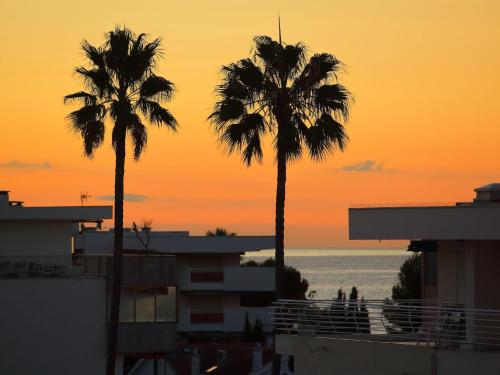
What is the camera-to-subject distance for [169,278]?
173ft

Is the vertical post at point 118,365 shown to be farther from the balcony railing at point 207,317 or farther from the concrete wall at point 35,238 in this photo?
the balcony railing at point 207,317

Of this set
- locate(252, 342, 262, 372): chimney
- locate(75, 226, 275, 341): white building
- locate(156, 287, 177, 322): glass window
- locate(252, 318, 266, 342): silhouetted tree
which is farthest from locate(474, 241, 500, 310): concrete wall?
locate(75, 226, 275, 341): white building

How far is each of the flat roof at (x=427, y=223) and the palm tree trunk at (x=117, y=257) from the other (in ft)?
58.9

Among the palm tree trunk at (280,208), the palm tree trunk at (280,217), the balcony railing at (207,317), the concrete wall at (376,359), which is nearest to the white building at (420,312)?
the concrete wall at (376,359)

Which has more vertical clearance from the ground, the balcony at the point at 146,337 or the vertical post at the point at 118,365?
the balcony at the point at 146,337

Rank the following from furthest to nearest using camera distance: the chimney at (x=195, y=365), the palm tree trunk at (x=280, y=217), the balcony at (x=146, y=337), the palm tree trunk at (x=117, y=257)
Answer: the chimney at (x=195, y=365), the balcony at (x=146, y=337), the palm tree trunk at (x=117, y=257), the palm tree trunk at (x=280, y=217)

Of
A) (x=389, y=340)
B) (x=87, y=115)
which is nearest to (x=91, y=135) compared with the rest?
(x=87, y=115)

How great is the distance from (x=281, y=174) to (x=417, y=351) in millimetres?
16418

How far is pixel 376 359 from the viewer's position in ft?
94.5

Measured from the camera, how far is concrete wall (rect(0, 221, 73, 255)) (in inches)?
2258

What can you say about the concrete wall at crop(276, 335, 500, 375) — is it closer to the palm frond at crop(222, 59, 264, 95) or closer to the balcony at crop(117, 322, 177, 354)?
the palm frond at crop(222, 59, 264, 95)

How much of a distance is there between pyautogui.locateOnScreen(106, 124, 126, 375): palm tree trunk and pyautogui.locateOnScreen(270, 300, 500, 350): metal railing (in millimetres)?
15545

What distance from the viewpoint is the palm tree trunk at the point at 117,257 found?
47.8 meters

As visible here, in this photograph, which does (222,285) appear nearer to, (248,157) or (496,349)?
(248,157)
